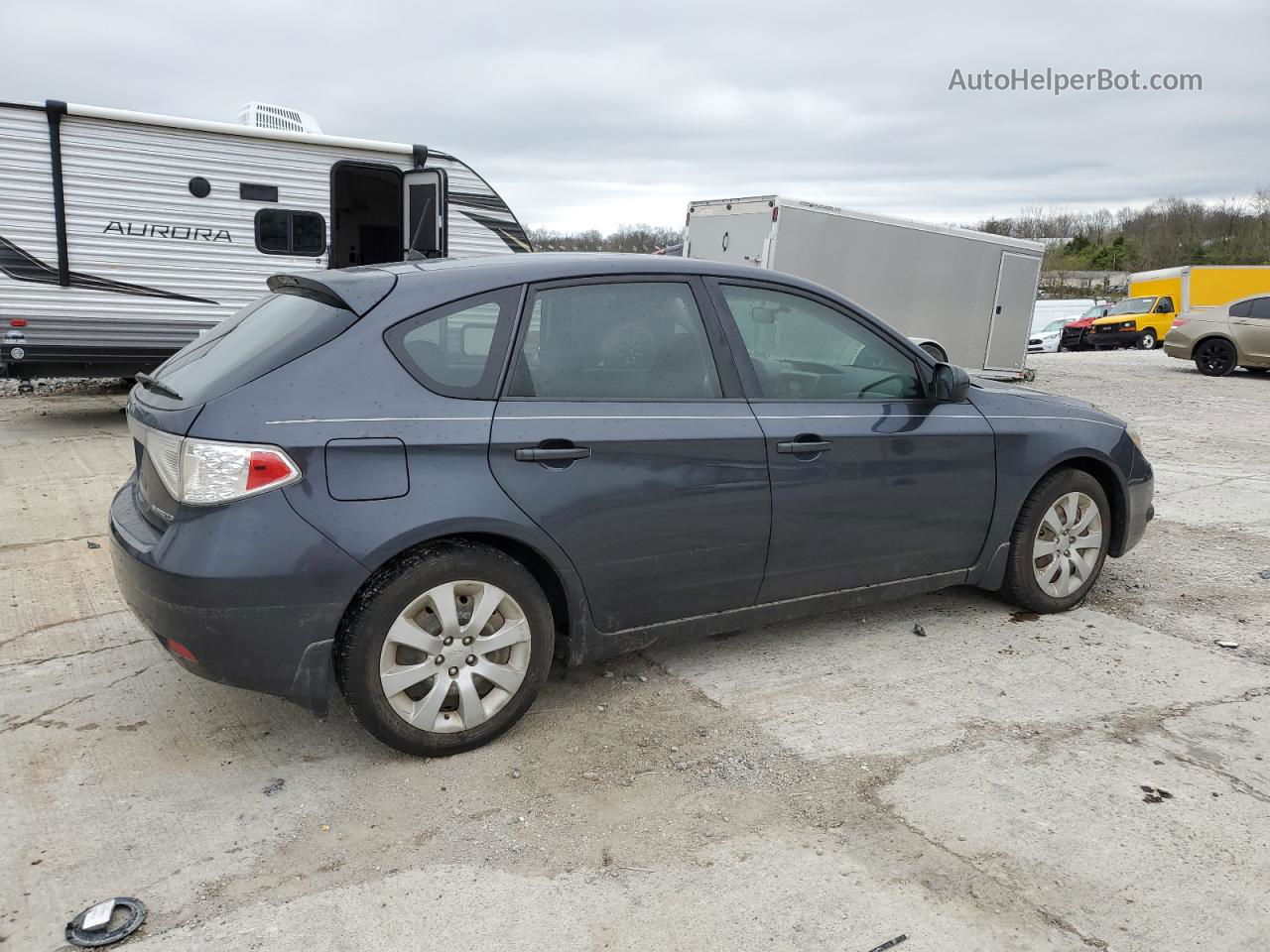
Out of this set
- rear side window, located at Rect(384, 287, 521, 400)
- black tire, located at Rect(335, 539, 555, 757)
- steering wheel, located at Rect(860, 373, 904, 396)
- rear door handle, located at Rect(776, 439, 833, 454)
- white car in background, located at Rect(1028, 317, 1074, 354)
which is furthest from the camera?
white car in background, located at Rect(1028, 317, 1074, 354)

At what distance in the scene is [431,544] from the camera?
10.4 ft

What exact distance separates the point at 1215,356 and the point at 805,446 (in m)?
19.0

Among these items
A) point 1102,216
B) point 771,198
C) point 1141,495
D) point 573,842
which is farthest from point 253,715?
point 1102,216

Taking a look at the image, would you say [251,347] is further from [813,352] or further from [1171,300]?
[1171,300]

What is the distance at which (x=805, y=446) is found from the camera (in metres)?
3.84

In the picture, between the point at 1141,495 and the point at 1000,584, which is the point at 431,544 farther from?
the point at 1141,495

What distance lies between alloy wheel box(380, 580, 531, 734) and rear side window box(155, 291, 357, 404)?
34.8 inches

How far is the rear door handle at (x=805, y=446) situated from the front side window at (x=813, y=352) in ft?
0.67

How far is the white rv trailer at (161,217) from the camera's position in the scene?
335 inches

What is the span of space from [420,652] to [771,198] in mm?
10212

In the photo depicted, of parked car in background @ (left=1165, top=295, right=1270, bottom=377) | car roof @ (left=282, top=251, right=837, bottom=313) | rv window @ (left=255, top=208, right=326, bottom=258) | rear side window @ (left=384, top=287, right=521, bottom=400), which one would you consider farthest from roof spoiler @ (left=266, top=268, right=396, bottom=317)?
parked car in background @ (left=1165, top=295, right=1270, bottom=377)

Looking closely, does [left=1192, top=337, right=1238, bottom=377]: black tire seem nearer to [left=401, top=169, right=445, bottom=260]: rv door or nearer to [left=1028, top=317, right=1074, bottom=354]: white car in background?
[left=1028, top=317, right=1074, bottom=354]: white car in background

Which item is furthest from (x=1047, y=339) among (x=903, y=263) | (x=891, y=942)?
(x=891, y=942)

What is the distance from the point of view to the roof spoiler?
3234 mm
